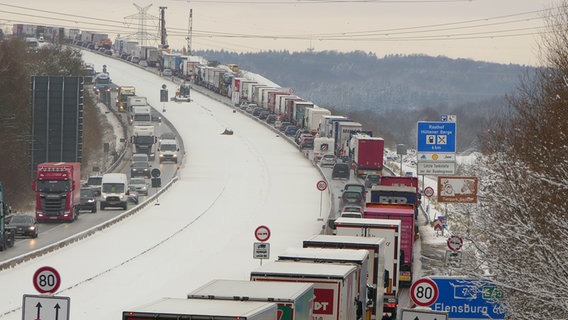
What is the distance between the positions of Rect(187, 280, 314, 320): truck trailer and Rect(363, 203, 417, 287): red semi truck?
2170 cm

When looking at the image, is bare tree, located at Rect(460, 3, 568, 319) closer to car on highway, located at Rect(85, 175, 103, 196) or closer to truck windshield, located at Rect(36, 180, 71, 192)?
truck windshield, located at Rect(36, 180, 71, 192)

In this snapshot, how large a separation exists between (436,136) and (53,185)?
930 inches

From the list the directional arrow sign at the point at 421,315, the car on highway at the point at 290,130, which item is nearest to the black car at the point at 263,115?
the car on highway at the point at 290,130

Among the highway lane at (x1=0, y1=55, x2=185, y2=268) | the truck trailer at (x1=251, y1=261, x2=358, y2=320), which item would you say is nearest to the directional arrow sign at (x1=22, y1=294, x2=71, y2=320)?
the truck trailer at (x1=251, y1=261, x2=358, y2=320)

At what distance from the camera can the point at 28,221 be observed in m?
61.5

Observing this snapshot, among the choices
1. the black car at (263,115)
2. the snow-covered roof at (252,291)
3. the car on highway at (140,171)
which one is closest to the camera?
the snow-covered roof at (252,291)

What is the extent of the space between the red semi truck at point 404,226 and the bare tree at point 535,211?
365cm

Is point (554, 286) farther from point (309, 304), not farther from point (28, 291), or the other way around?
point (28, 291)

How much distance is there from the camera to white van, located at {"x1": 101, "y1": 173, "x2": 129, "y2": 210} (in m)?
76.6

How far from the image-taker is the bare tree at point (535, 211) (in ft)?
72.7

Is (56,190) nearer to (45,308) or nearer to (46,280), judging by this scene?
(46,280)

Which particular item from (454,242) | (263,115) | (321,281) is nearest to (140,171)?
(263,115)

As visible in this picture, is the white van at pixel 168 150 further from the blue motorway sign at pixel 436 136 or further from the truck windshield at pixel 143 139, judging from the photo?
the blue motorway sign at pixel 436 136

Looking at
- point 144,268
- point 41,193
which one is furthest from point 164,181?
point 144,268
